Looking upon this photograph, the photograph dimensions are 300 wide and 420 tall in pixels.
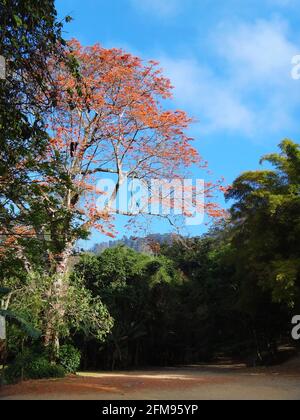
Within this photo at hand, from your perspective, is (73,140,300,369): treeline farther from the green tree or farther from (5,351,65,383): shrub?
(5,351,65,383): shrub

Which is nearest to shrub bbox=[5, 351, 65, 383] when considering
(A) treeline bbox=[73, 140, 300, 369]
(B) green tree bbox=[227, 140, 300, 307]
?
(A) treeline bbox=[73, 140, 300, 369]

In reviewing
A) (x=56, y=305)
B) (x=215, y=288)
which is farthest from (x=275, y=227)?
(x=215, y=288)

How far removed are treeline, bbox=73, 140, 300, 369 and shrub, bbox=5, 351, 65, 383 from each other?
5.44 meters

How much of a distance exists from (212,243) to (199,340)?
566 centimetres

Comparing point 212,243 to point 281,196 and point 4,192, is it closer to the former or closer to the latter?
point 281,196

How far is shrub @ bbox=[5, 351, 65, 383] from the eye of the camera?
42.1 ft

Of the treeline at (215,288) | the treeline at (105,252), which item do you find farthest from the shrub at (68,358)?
the treeline at (215,288)

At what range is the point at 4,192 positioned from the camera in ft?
24.1

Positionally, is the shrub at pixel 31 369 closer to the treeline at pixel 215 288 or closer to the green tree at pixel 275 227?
the treeline at pixel 215 288

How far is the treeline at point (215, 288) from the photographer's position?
1540 centimetres

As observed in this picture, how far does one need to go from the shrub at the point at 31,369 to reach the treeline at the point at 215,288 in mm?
5437

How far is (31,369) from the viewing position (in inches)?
510

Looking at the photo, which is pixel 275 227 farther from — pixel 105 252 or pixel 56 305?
pixel 105 252
